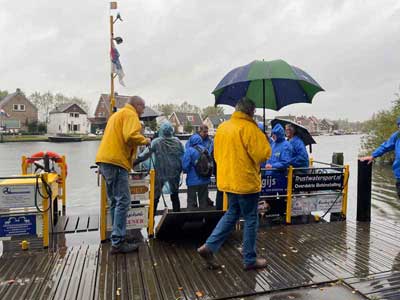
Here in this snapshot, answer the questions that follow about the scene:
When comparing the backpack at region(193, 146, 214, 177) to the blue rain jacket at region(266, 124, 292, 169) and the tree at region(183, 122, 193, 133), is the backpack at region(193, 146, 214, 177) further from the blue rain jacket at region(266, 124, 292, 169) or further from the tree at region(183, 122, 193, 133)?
the tree at region(183, 122, 193, 133)

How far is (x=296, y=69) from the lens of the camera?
468 centimetres

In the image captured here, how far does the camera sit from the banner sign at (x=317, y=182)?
227 inches

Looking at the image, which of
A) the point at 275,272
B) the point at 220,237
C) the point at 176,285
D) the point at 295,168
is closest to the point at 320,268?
the point at 275,272

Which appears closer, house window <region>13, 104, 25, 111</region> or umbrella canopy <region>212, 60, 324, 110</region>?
umbrella canopy <region>212, 60, 324, 110</region>

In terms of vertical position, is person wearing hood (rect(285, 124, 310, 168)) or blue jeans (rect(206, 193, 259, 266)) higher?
person wearing hood (rect(285, 124, 310, 168))

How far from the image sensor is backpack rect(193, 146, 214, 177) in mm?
5578

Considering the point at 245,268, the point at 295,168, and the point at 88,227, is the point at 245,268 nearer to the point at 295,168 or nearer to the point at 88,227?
the point at 295,168

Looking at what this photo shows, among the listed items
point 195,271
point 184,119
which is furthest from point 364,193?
point 184,119

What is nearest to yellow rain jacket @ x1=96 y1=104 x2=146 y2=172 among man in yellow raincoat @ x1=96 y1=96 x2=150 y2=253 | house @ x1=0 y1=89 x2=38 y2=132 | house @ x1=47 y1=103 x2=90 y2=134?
man in yellow raincoat @ x1=96 y1=96 x2=150 y2=253

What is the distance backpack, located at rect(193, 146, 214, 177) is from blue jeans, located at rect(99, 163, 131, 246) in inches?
64.2

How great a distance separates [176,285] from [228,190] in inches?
43.3

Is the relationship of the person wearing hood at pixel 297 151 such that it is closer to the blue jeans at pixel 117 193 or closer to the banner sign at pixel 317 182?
the banner sign at pixel 317 182

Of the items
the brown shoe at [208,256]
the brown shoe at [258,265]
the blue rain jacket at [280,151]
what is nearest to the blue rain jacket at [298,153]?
the blue rain jacket at [280,151]

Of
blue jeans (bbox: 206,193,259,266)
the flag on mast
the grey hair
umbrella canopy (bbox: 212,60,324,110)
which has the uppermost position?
the flag on mast
